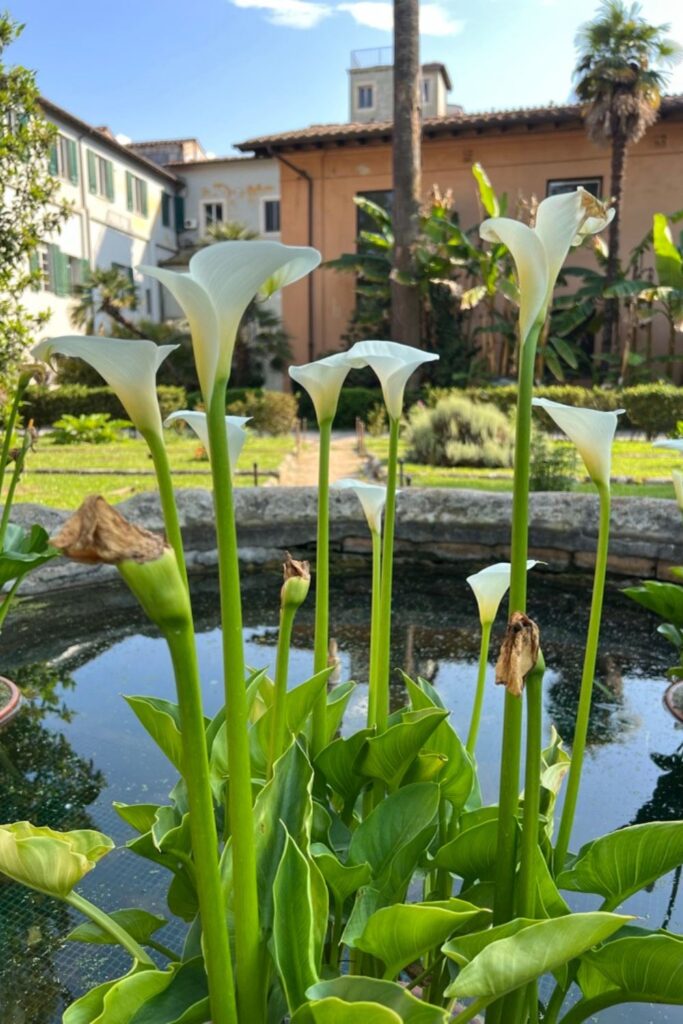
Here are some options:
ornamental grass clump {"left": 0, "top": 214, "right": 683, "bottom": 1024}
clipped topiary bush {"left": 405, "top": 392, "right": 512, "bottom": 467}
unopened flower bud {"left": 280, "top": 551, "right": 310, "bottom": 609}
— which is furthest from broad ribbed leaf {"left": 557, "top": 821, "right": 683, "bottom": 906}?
clipped topiary bush {"left": 405, "top": 392, "right": 512, "bottom": 467}

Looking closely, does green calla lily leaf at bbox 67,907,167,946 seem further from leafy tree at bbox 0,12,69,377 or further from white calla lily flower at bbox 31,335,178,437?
leafy tree at bbox 0,12,69,377

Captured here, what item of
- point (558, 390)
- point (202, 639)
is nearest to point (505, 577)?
point (202, 639)

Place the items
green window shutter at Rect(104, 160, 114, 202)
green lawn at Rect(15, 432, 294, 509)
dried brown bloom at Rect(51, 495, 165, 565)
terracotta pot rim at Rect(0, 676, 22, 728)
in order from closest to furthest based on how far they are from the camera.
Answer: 1. dried brown bloom at Rect(51, 495, 165, 565)
2. terracotta pot rim at Rect(0, 676, 22, 728)
3. green lawn at Rect(15, 432, 294, 509)
4. green window shutter at Rect(104, 160, 114, 202)

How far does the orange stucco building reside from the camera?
58.2 feet

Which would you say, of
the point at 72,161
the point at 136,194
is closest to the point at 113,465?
the point at 72,161

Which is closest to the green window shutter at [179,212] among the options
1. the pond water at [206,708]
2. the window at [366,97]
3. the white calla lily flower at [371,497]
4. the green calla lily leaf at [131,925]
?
the window at [366,97]

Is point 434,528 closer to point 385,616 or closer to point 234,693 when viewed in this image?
point 385,616

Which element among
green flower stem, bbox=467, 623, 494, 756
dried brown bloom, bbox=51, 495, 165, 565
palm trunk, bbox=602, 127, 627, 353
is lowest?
green flower stem, bbox=467, 623, 494, 756

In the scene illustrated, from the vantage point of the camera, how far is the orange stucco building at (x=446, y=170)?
17734mm

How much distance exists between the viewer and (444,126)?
18031mm

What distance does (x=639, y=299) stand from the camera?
16391 mm

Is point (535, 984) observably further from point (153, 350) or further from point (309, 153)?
point (309, 153)

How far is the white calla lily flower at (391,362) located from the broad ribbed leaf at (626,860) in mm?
724

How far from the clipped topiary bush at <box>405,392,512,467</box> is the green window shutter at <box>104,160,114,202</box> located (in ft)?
57.9
